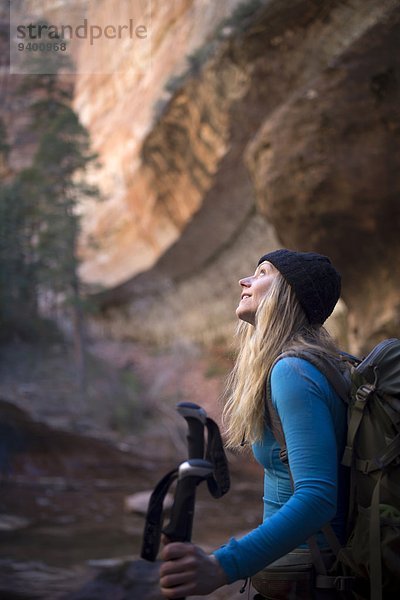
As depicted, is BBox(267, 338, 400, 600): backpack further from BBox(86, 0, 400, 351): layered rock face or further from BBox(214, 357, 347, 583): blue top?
BBox(86, 0, 400, 351): layered rock face

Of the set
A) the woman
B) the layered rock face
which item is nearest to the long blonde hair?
the woman

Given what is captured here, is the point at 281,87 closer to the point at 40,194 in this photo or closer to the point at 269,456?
the point at 40,194

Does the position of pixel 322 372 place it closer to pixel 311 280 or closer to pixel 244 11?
pixel 311 280

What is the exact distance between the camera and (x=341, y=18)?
9.71 metres

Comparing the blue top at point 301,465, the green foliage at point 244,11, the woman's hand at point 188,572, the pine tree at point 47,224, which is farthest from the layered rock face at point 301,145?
the woman's hand at point 188,572

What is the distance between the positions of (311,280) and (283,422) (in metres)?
0.53

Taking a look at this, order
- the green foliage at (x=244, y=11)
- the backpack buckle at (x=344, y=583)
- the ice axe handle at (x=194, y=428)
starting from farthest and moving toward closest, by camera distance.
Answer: the green foliage at (x=244, y=11) → the ice axe handle at (x=194, y=428) → the backpack buckle at (x=344, y=583)

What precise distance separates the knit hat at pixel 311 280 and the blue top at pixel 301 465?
0.30m

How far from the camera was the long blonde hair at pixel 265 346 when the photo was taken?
6.49 ft

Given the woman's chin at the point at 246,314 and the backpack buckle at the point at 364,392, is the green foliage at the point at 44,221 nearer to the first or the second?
the woman's chin at the point at 246,314

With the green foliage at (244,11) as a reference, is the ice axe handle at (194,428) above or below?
below

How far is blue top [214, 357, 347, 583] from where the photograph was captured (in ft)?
5.36

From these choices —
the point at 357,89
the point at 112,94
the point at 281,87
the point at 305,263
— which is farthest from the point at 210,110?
the point at 305,263

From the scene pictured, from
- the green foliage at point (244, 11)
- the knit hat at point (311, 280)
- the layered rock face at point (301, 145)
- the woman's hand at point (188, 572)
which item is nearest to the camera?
the woman's hand at point (188, 572)
